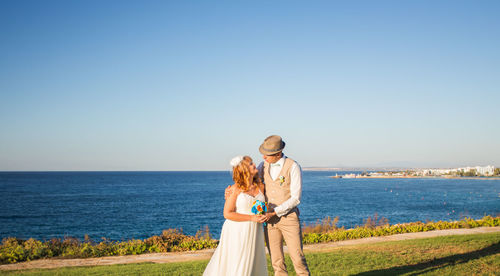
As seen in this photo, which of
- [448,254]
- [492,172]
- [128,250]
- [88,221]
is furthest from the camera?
[492,172]

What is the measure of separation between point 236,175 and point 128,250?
27.7 ft

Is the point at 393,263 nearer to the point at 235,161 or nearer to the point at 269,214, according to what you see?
the point at 269,214

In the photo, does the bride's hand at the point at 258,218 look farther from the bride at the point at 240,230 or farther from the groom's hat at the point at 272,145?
the groom's hat at the point at 272,145

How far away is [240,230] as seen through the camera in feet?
15.5

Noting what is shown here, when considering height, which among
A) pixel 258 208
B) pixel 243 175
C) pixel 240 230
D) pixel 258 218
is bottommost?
pixel 240 230

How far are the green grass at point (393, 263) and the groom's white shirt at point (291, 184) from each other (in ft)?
8.36

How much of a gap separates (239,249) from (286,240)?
0.76 m

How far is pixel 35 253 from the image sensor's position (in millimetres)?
10906

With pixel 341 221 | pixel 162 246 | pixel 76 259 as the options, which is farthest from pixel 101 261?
pixel 341 221

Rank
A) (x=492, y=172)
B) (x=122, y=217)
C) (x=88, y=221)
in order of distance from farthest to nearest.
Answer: (x=492, y=172)
(x=122, y=217)
(x=88, y=221)

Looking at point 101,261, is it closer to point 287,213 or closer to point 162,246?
point 162,246

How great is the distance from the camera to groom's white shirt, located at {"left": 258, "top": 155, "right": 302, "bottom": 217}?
4992 millimetres

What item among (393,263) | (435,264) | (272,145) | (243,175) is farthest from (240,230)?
(435,264)

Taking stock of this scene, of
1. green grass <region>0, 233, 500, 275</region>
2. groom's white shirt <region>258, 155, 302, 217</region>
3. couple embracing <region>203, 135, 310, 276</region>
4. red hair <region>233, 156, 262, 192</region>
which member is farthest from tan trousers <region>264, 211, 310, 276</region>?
green grass <region>0, 233, 500, 275</region>
